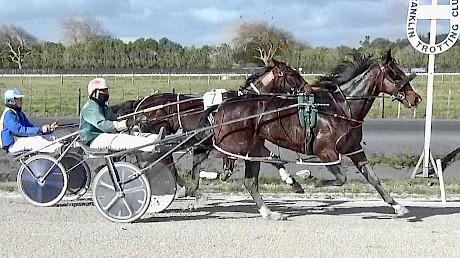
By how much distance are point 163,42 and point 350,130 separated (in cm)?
7266

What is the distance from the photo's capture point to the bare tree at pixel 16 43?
233ft

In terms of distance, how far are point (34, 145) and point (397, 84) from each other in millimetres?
4783

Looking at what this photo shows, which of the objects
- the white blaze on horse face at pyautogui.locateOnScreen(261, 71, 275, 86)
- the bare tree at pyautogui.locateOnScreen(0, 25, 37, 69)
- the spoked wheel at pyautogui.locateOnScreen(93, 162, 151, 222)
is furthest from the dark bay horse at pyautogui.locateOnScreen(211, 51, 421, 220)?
the bare tree at pyautogui.locateOnScreen(0, 25, 37, 69)

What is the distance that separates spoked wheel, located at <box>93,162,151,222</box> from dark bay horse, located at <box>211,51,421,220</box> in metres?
1.18

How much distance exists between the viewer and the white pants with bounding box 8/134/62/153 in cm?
976

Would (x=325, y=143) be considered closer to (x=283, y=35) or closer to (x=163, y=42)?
(x=283, y=35)

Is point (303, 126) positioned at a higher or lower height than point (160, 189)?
higher

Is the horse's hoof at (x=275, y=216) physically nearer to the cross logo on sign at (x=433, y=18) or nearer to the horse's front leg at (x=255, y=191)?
the horse's front leg at (x=255, y=191)

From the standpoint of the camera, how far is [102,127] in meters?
8.62

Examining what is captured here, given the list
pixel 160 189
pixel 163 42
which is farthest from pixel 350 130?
pixel 163 42

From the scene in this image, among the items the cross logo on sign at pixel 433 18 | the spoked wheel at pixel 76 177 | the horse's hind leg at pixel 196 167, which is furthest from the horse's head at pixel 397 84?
the spoked wheel at pixel 76 177

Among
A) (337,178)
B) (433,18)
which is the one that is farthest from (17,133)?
(433,18)

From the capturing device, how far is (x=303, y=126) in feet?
29.6

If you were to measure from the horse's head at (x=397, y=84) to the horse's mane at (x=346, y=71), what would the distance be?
20cm
